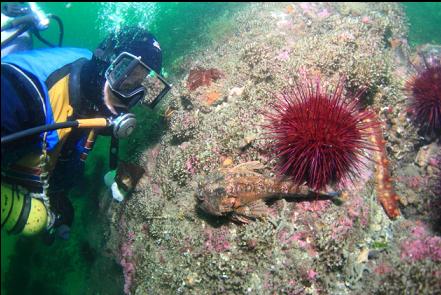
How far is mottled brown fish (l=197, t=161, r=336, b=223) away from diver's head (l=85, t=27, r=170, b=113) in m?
1.64

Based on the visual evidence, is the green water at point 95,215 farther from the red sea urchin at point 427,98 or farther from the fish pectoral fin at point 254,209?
the red sea urchin at point 427,98

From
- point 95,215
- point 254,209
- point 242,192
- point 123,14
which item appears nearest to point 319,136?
point 242,192

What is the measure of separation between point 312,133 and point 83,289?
6.83 metres

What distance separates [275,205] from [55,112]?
318 cm

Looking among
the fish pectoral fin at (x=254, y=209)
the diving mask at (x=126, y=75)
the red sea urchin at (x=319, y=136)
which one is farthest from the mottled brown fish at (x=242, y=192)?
the diving mask at (x=126, y=75)

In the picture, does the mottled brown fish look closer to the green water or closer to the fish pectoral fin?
the fish pectoral fin

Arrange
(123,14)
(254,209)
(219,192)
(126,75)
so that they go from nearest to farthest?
(219,192) < (254,209) < (126,75) < (123,14)

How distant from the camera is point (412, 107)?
5.32 m

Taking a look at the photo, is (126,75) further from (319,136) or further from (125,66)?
(319,136)

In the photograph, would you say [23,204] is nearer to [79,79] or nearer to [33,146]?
[33,146]

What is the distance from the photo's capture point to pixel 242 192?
4059mm

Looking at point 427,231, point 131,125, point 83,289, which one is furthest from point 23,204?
point 427,231

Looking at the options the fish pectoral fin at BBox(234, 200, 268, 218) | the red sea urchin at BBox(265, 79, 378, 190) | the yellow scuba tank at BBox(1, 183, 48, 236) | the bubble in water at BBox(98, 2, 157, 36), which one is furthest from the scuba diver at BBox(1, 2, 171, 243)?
the bubble in water at BBox(98, 2, 157, 36)

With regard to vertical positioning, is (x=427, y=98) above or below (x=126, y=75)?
above
